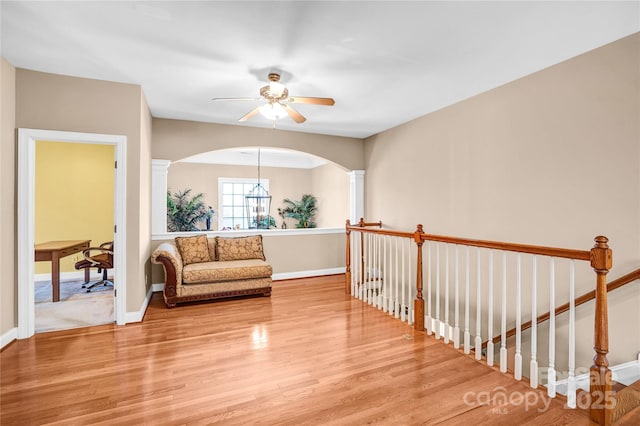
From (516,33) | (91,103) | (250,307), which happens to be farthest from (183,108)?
(516,33)

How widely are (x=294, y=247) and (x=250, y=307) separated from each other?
1.83 metres

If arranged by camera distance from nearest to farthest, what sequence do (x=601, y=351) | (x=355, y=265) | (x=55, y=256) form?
(x=601, y=351)
(x=55, y=256)
(x=355, y=265)

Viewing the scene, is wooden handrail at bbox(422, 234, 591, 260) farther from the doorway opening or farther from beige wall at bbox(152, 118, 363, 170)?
the doorway opening

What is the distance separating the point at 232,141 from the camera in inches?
206

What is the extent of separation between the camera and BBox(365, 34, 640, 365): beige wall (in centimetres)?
262

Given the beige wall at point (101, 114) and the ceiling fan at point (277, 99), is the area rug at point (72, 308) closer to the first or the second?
the beige wall at point (101, 114)

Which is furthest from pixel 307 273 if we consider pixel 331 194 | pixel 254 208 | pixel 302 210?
pixel 254 208

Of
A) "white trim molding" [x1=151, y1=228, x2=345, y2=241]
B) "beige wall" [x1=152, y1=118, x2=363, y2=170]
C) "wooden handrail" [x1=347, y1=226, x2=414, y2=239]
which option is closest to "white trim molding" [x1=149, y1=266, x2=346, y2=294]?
"white trim molding" [x1=151, y1=228, x2=345, y2=241]

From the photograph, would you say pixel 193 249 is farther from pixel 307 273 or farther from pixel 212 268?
pixel 307 273

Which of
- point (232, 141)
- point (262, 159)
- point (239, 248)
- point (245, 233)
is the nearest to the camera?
point (239, 248)

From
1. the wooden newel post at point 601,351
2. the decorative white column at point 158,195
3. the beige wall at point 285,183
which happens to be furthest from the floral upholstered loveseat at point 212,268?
the wooden newel post at point 601,351

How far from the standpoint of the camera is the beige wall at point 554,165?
8.58 feet

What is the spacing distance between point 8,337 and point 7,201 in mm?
1293

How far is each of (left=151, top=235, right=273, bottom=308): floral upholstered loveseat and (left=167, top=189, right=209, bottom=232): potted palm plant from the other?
9.46ft
